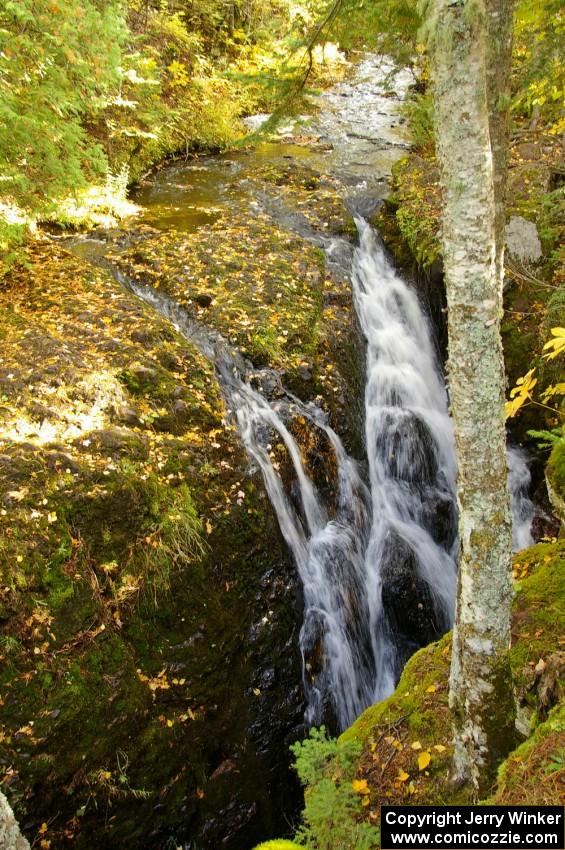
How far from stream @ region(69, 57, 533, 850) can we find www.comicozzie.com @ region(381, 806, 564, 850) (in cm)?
221

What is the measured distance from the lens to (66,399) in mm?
5094

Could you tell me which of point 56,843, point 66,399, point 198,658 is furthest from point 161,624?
point 66,399

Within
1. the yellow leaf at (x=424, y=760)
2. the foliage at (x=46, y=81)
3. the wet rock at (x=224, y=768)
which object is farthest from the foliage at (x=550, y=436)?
the foliage at (x=46, y=81)

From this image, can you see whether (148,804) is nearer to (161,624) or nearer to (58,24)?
(161,624)

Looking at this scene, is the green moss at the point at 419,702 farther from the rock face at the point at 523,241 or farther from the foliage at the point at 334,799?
the rock face at the point at 523,241

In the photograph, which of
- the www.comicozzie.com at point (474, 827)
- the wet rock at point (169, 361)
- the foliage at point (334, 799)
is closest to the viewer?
the www.comicozzie.com at point (474, 827)

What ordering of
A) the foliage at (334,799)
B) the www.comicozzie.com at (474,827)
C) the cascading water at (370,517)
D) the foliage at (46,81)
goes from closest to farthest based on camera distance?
the www.comicozzie.com at (474,827), the foliage at (334,799), the foliage at (46,81), the cascading water at (370,517)

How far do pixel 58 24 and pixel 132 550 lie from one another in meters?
5.59

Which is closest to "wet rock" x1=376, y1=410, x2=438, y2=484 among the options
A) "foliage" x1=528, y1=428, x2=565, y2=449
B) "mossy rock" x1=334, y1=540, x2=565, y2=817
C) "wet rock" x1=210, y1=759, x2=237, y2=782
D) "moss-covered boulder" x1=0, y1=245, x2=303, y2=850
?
"moss-covered boulder" x1=0, y1=245, x2=303, y2=850

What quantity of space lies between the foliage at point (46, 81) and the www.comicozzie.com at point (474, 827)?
6.42 m

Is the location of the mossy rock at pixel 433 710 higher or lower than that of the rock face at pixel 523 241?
lower

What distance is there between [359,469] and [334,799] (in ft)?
13.2

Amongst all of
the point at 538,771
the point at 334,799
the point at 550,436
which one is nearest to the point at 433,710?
the point at 334,799

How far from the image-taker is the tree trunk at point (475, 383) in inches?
91.2
